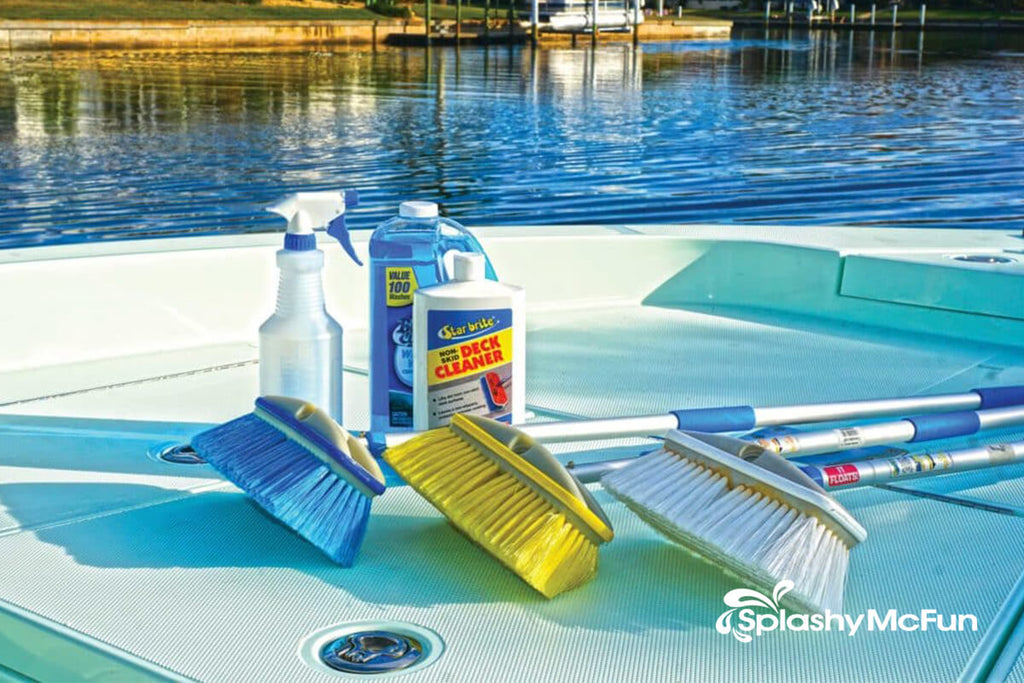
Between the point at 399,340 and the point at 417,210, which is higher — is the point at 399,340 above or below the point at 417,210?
below

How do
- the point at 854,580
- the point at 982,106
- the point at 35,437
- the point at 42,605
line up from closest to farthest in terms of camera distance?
the point at 42,605, the point at 854,580, the point at 35,437, the point at 982,106

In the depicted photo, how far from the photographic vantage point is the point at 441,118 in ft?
72.8

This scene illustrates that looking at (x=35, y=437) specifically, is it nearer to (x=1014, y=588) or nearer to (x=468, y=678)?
(x=468, y=678)

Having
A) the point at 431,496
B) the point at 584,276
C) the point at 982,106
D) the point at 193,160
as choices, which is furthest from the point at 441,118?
the point at 431,496

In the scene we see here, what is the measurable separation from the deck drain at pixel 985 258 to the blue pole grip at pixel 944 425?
102 centimetres

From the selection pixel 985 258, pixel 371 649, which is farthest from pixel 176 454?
pixel 985 258

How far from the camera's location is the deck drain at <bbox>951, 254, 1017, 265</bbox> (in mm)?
2691

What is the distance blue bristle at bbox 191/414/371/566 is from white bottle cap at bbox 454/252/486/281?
0.29 metres

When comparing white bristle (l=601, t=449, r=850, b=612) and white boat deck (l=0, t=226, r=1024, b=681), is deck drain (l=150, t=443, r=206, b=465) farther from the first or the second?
white bristle (l=601, t=449, r=850, b=612)

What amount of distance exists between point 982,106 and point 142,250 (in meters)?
25.1

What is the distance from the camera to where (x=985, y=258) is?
8.96 ft

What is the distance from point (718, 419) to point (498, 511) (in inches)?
16.9

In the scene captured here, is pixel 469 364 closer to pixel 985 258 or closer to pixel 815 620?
pixel 815 620

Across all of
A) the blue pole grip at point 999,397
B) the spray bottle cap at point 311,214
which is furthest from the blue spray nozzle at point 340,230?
the blue pole grip at point 999,397
